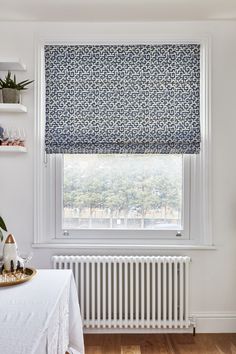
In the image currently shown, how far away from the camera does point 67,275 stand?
2150 millimetres

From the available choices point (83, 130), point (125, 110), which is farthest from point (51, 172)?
point (125, 110)

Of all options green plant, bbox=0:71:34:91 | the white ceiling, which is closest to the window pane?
green plant, bbox=0:71:34:91

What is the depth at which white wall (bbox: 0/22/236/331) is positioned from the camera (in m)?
2.75

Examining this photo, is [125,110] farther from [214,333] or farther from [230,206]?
[214,333]

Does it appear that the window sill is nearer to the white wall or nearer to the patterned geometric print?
the white wall

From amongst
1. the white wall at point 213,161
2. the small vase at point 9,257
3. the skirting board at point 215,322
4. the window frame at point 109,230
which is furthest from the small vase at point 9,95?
the skirting board at point 215,322

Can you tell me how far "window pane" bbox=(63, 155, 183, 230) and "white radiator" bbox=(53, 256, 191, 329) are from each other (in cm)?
32

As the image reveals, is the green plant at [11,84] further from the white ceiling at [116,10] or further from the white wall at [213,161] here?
the white ceiling at [116,10]

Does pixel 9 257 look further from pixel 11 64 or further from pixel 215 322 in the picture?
pixel 215 322

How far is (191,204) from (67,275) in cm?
123

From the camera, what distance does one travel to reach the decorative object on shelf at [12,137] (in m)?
2.67

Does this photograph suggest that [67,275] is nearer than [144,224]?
Yes

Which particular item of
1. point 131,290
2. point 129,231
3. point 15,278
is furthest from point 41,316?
point 129,231

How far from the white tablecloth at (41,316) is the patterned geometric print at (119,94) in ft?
3.81
